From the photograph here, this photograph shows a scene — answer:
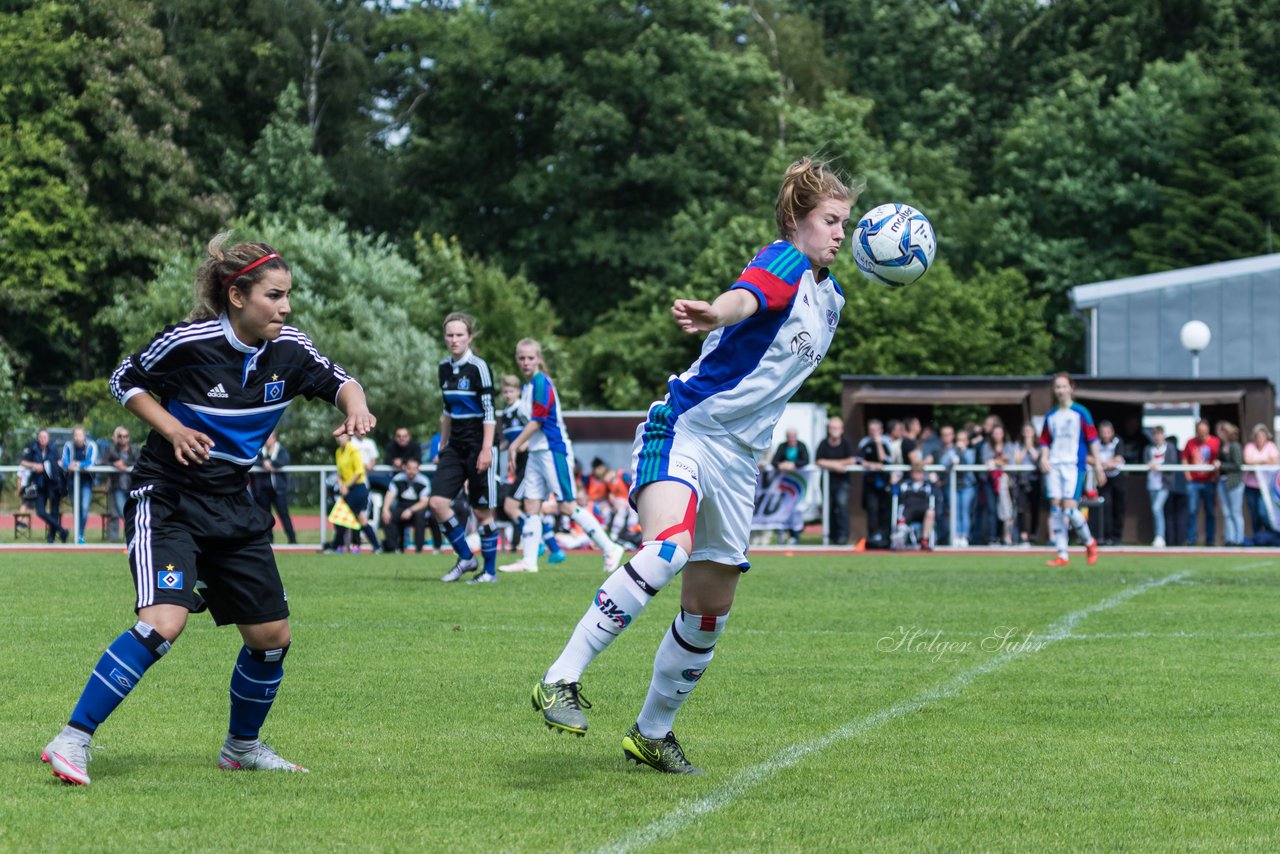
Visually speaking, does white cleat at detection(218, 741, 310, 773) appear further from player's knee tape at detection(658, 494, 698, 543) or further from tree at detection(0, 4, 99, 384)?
tree at detection(0, 4, 99, 384)

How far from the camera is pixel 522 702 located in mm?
7805

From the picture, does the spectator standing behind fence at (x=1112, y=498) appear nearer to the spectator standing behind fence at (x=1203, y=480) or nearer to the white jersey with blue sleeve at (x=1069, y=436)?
the spectator standing behind fence at (x=1203, y=480)

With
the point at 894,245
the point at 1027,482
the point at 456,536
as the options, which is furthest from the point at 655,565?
the point at 1027,482

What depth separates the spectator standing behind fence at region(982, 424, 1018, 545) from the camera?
24.6m

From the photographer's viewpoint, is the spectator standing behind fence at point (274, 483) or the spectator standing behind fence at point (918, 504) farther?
the spectator standing behind fence at point (918, 504)

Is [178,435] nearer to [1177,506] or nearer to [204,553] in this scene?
[204,553]

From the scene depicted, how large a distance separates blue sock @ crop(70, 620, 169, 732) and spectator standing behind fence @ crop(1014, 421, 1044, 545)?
65.6 feet

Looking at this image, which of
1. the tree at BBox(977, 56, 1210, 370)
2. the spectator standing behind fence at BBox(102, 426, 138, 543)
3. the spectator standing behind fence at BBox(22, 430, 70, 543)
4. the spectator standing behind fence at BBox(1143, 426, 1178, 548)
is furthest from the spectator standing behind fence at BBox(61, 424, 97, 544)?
the tree at BBox(977, 56, 1210, 370)

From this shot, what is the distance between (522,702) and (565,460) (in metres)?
9.23

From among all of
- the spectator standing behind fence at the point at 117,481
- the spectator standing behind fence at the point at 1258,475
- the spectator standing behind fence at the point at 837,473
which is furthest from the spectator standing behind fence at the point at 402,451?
the spectator standing behind fence at the point at 1258,475

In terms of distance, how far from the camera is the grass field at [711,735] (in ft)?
16.5

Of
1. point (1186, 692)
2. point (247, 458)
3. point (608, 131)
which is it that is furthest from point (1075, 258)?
point (247, 458)

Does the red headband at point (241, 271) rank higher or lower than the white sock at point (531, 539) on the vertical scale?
higher

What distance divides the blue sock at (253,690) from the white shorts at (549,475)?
1081 cm
